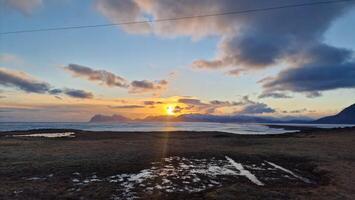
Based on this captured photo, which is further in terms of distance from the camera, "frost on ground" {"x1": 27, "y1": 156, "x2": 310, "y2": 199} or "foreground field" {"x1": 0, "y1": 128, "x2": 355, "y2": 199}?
"frost on ground" {"x1": 27, "y1": 156, "x2": 310, "y2": 199}

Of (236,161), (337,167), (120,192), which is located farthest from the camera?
(236,161)

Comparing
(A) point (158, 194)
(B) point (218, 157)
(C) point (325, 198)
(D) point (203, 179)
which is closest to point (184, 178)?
(D) point (203, 179)

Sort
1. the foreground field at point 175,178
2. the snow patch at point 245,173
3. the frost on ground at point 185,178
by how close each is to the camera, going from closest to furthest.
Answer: the foreground field at point 175,178, the frost on ground at point 185,178, the snow patch at point 245,173

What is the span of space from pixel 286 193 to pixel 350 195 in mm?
2585

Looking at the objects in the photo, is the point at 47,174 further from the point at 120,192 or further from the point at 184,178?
the point at 184,178

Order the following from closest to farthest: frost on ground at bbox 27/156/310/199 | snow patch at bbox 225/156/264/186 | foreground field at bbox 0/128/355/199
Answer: foreground field at bbox 0/128/355/199
frost on ground at bbox 27/156/310/199
snow patch at bbox 225/156/264/186

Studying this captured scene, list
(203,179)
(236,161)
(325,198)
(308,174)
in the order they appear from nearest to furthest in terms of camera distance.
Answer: (325,198), (203,179), (308,174), (236,161)

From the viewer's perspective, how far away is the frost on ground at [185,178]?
14.3 metres

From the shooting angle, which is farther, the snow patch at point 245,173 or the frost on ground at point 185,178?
the snow patch at point 245,173

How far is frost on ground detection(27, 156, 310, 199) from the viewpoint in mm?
14305

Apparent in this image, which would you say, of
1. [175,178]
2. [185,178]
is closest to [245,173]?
[185,178]

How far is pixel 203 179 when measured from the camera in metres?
16.7

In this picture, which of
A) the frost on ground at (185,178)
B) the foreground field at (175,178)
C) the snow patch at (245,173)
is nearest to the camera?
the foreground field at (175,178)

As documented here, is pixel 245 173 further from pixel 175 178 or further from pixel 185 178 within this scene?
pixel 175 178
